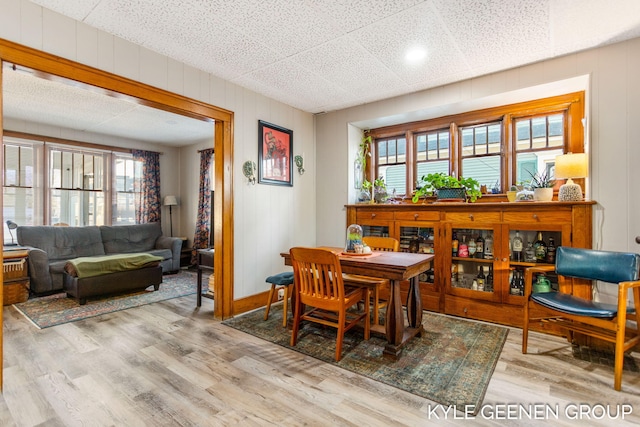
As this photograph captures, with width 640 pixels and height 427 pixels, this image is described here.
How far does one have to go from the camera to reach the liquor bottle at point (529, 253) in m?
3.05

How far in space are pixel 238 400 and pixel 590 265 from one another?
111 inches

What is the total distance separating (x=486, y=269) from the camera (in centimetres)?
331

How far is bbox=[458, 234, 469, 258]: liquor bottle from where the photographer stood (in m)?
3.39

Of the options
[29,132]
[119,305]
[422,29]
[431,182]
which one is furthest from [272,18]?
[29,132]

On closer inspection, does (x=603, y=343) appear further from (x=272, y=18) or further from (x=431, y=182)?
(x=272, y=18)

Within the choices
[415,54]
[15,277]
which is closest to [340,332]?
[415,54]

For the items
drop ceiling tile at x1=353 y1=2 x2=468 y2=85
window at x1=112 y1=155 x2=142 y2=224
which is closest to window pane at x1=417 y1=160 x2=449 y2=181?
drop ceiling tile at x1=353 y1=2 x2=468 y2=85

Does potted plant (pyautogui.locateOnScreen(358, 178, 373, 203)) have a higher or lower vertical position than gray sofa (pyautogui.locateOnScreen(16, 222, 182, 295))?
higher

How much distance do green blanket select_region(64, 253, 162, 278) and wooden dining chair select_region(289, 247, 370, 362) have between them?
2813 millimetres

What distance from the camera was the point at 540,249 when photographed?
302 centimetres

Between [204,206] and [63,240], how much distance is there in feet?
7.40

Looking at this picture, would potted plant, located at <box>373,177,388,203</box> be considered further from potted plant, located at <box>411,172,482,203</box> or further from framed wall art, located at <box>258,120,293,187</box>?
framed wall art, located at <box>258,120,293,187</box>

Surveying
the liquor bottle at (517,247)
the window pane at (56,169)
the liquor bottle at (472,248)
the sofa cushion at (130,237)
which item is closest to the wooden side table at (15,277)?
the sofa cushion at (130,237)

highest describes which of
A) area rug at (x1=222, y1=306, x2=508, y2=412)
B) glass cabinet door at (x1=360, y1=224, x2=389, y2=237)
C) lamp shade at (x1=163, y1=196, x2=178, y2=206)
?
lamp shade at (x1=163, y1=196, x2=178, y2=206)
